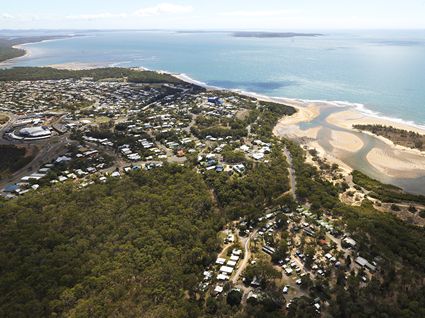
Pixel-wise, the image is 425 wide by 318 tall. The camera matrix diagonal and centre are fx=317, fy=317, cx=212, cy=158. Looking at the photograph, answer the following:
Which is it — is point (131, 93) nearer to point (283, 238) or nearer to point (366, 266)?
point (283, 238)

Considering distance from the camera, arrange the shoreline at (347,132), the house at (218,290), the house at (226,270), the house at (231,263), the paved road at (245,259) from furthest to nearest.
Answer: the shoreline at (347,132) → the house at (231,263) → the house at (226,270) → the paved road at (245,259) → the house at (218,290)

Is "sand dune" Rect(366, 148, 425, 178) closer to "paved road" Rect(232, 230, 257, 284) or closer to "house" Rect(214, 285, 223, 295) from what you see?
"paved road" Rect(232, 230, 257, 284)

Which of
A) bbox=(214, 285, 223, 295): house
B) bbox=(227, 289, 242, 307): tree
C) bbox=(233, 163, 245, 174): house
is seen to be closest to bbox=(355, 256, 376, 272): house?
bbox=(227, 289, 242, 307): tree

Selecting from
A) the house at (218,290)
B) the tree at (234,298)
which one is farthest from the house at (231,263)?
the tree at (234,298)

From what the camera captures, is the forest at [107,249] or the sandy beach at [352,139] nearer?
the forest at [107,249]

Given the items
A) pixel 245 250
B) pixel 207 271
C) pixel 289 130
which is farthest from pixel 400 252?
pixel 289 130

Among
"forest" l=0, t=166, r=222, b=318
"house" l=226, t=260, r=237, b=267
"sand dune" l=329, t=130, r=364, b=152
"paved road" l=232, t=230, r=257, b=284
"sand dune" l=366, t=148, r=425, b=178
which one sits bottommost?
"sand dune" l=329, t=130, r=364, b=152

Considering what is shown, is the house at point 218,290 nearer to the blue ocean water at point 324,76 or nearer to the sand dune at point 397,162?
the sand dune at point 397,162

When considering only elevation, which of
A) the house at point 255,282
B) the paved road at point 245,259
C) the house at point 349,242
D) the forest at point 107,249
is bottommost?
the paved road at point 245,259
